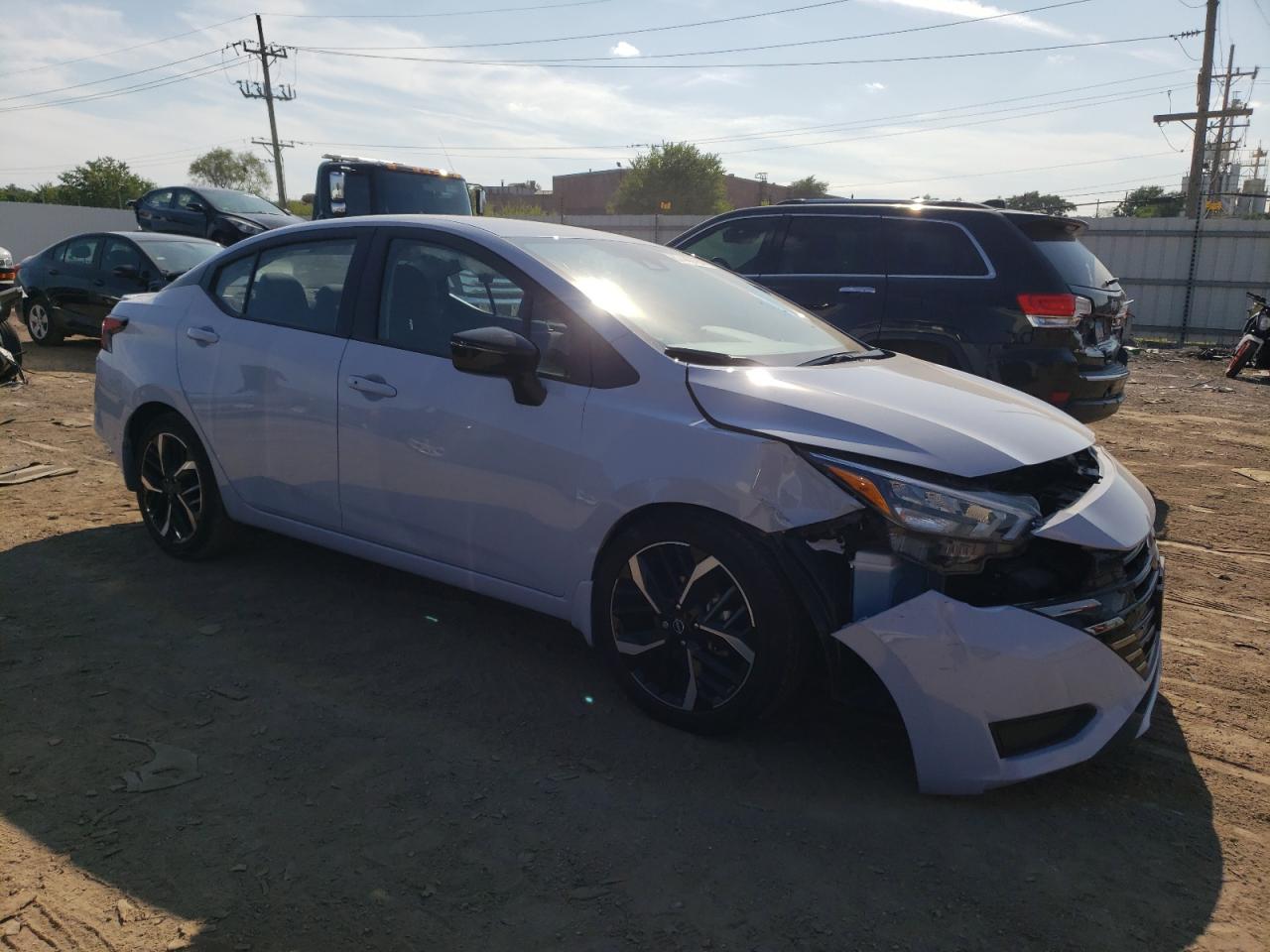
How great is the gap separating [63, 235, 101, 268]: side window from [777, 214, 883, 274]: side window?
9.31 m

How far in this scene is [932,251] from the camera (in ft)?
21.2

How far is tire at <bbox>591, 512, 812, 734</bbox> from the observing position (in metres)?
2.91

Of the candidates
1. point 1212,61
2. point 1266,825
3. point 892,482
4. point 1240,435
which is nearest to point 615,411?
point 892,482

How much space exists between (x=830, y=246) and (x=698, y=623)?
15.0ft

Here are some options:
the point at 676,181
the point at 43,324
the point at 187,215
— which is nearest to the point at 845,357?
the point at 43,324

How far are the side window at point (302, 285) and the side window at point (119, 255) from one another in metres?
8.40

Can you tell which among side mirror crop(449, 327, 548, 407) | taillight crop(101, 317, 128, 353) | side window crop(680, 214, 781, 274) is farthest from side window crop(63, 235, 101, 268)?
side mirror crop(449, 327, 548, 407)

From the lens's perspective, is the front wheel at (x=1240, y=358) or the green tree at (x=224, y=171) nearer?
the front wheel at (x=1240, y=358)

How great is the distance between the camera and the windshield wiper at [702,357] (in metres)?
3.30

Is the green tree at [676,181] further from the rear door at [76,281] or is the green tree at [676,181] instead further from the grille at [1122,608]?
the grille at [1122,608]

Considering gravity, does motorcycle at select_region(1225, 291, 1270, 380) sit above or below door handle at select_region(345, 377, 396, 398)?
below

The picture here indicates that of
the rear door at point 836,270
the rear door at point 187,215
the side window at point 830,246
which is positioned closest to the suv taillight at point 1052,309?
the rear door at point 836,270

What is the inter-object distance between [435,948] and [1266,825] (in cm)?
236

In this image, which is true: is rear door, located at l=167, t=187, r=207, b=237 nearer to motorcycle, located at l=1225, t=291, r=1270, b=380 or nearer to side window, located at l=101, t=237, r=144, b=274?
side window, located at l=101, t=237, r=144, b=274
